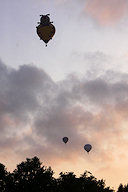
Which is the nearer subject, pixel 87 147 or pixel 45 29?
pixel 45 29

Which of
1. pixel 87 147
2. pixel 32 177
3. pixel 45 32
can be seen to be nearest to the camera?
pixel 45 32

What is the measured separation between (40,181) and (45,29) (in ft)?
176

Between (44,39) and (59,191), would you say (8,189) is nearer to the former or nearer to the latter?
(59,191)

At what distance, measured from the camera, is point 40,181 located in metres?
99.4

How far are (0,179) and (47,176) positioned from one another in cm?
1215

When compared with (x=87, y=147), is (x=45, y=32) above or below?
below

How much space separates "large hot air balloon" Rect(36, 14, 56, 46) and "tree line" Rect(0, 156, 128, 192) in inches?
1974

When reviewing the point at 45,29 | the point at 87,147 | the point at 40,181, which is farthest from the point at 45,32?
the point at 40,181

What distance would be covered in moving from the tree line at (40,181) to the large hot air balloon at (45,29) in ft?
165

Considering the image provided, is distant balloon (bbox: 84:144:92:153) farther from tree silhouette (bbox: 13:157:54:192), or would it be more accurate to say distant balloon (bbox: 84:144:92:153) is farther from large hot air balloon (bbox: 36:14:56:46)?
large hot air balloon (bbox: 36:14:56:46)

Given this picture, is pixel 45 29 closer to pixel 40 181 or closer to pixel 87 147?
pixel 87 147

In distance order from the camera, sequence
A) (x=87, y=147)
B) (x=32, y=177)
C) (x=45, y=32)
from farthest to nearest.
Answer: (x=32, y=177)
(x=87, y=147)
(x=45, y=32)

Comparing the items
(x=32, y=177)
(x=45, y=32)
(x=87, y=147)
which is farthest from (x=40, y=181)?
(x=45, y=32)

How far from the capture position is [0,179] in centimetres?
10312
